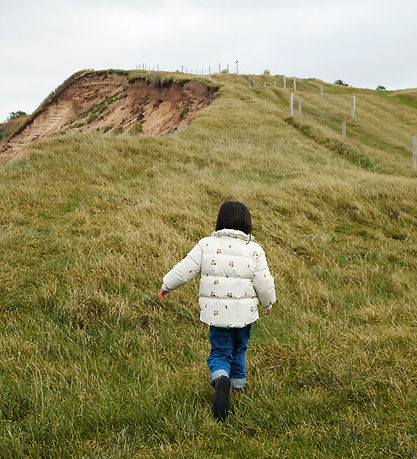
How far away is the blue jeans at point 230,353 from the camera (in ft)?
8.99

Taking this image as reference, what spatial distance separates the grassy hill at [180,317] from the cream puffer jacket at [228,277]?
55 centimetres

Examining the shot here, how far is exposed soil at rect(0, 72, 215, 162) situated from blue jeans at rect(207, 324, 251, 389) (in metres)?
20.3

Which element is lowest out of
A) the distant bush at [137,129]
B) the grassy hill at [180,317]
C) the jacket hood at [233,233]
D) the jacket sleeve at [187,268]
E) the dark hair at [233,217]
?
the grassy hill at [180,317]

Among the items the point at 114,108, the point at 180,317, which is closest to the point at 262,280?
the point at 180,317

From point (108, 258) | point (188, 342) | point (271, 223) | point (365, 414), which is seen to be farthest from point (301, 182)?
point (365, 414)

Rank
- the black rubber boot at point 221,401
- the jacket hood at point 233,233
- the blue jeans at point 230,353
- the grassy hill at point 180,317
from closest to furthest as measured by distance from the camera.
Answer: the grassy hill at point 180,317 → the black rubber boot at point 221,401 → the blue jeans at point 230,353 → the jacket hood at point 233,233

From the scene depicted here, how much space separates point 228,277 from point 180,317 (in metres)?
1.43

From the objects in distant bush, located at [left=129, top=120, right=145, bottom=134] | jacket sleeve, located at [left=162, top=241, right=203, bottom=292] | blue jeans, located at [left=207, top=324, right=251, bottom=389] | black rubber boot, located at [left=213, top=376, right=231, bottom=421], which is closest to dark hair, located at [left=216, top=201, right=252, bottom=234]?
jacket sleeve, located at [left=162, top=241, right=203, bottom=292]

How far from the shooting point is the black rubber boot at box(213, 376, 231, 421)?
2.45 meters

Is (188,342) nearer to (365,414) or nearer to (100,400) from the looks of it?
(100,400)

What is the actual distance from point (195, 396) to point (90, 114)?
111 ft

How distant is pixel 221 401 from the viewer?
2451 mm

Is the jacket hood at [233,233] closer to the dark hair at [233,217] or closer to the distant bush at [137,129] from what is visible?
the dark hair at [233,217]

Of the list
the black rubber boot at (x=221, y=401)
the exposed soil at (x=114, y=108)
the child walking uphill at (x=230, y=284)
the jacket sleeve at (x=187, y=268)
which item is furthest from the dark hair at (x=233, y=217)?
the exposed soil at (x=114, y=108)
